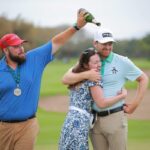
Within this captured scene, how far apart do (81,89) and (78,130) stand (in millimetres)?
451

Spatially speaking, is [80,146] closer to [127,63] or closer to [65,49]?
[127,63]

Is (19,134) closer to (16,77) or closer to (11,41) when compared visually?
(16,77)

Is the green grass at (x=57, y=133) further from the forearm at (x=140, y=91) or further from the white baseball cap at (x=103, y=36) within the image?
the white baseball cap at (x=103, y=36)

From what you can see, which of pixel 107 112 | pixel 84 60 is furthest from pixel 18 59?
pixel 107 112

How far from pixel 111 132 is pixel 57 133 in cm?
703

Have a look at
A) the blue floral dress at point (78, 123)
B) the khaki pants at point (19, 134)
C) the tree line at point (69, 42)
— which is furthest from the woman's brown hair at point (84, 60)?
the tree line at point (69, 42)

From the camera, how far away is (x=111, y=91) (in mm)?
6684

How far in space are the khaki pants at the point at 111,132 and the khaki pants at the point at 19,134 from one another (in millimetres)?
705

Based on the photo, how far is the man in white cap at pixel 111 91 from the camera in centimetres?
670

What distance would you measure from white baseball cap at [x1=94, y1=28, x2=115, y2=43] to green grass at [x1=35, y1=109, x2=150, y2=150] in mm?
4489

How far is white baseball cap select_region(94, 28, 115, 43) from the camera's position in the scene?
21.9ft

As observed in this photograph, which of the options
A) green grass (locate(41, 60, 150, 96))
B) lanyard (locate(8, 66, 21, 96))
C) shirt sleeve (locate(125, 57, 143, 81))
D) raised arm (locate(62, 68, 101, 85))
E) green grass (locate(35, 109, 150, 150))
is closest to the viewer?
raised arm (locate(62, 68, 101, 85))

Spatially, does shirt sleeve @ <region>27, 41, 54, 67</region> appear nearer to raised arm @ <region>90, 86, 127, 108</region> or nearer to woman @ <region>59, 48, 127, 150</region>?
woman @ <region>59, 48, 127, 150</region>

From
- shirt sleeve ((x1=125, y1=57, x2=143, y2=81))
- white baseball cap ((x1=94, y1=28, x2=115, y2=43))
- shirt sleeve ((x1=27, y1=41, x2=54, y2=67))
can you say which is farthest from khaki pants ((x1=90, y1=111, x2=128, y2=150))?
shirt sleeve ((x1=27, y1=41, x2=54, y2=67))
